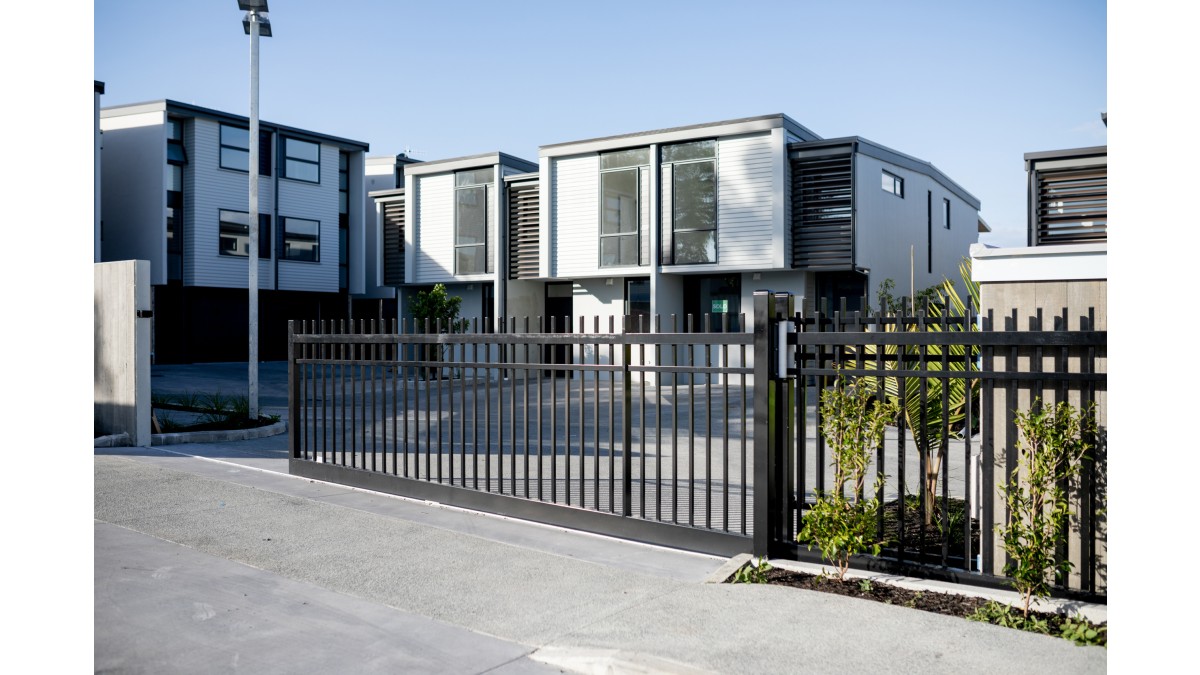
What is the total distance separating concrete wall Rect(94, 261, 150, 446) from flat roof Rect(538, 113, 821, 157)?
50.5 ft

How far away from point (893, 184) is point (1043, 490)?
2205cm

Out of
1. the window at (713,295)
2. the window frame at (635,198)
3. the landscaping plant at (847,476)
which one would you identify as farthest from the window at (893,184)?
the landscaping plant at (847,476)

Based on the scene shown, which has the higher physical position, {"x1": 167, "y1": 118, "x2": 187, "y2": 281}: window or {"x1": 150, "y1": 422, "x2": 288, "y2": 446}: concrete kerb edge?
{"x1": 167, "y1": 118, "x2": 187, "y2": 281}: window

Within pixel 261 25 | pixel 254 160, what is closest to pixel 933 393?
pixel 254 160

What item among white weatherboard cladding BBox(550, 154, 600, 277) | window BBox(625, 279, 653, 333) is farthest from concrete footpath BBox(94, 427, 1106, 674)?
white weatherboard cladding BBox(550, 154, 600, 277)

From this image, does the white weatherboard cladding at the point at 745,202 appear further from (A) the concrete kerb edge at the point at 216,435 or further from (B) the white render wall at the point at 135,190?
(B) the white render wall at the point at 135,190

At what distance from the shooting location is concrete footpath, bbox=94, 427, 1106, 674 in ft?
14.2

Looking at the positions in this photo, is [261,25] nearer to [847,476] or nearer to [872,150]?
[847,476]

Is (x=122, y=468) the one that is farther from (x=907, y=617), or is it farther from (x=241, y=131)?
(x=241, y=131)

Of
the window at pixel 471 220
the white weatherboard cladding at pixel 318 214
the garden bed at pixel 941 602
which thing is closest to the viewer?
the garden bed at pixel 941 602

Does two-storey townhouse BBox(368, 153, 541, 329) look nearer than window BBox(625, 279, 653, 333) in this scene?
No

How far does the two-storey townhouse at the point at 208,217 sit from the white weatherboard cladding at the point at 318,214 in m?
0.06

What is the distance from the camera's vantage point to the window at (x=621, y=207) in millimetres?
25219

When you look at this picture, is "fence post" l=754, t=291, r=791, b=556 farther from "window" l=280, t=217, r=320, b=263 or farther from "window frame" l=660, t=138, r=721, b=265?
"window" l=280, t=217, r=320, b=263
